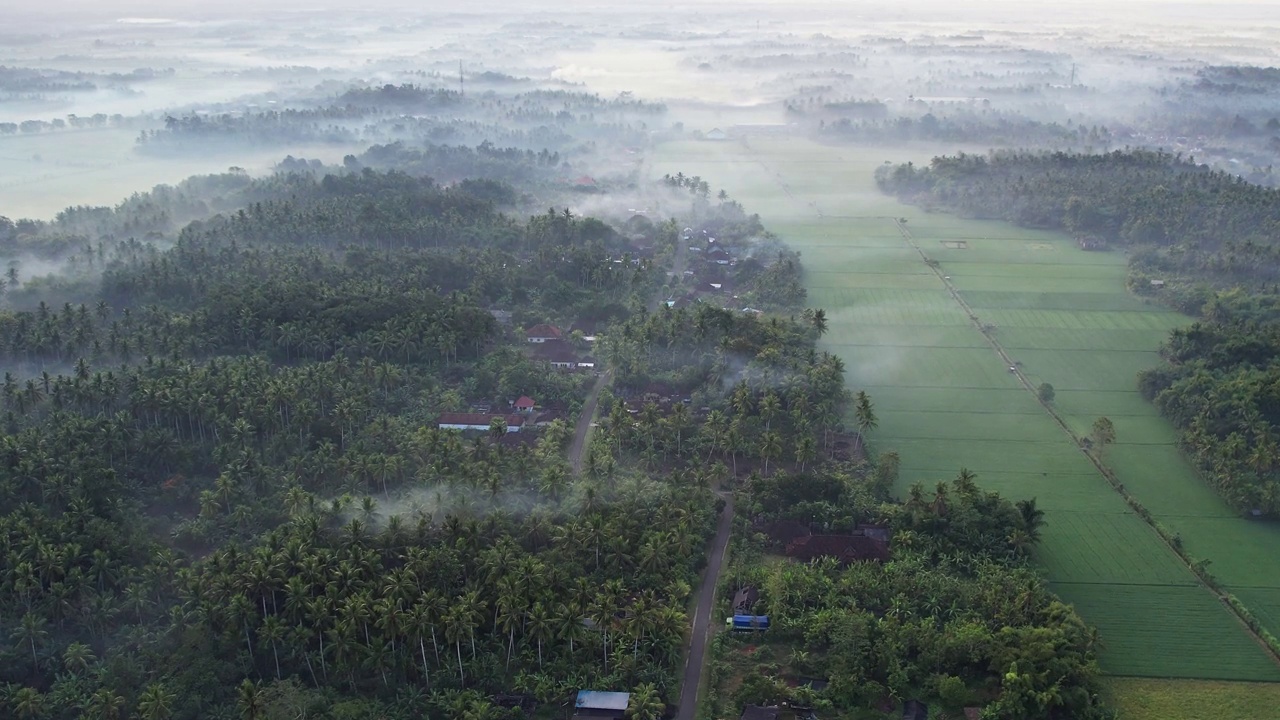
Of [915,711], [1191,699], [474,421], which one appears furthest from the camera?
[474,421]

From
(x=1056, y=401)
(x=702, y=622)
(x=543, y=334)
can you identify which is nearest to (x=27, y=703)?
(x=702, y=622)

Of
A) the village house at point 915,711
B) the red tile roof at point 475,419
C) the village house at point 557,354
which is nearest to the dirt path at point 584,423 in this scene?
the village house at point 557,354

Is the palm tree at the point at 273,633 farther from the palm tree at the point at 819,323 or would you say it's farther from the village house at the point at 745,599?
the palm tree at the point at 819,323

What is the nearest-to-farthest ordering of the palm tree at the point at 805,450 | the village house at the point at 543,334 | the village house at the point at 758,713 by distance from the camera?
1. the village house at the point at 758,713
2. the palm tree at the point at 805,450
3. the village house at the point at 543,334

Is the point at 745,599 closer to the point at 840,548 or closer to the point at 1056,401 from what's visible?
the point at 840,548

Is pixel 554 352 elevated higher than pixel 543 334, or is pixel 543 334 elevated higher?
pixel 543 334

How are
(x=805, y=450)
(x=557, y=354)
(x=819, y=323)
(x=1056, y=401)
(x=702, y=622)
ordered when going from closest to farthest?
1. (x=702, y=622)
2. (x=805, y=450)
3. (x=1056, y=401)
4. (x=557, y=354)
5. (x=819, y=323)

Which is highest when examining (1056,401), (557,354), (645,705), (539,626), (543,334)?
(543,334)
